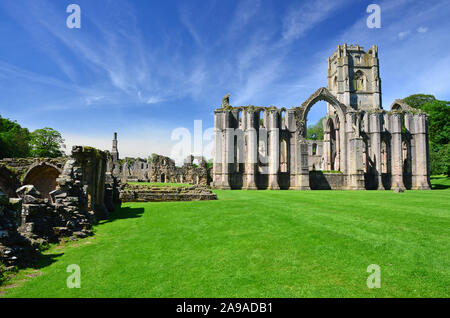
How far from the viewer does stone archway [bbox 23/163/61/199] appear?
15938mm

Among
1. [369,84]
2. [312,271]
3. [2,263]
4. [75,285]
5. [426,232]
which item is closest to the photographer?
[75,285]

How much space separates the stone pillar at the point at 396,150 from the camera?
29922 mm

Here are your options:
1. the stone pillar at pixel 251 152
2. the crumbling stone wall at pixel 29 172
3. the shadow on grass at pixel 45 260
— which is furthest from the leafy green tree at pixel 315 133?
the shadow on grass at pixel 45 260

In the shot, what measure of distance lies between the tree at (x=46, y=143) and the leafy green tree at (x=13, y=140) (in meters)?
1.05

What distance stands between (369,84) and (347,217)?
2078 inches

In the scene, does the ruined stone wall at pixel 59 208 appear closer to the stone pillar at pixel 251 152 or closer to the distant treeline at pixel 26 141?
the stone pillar at pixel 251 152

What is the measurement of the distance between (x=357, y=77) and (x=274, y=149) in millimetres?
36233

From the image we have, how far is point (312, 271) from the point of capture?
4.21 meters

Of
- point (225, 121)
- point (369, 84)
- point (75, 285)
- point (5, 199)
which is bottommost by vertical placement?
point (75, 285)

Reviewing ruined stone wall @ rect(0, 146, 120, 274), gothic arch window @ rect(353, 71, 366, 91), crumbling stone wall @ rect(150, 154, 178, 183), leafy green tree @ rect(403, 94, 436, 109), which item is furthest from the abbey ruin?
leafy green tree @ rect(403, 94, 436, 109)

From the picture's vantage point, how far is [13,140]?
124 ft
